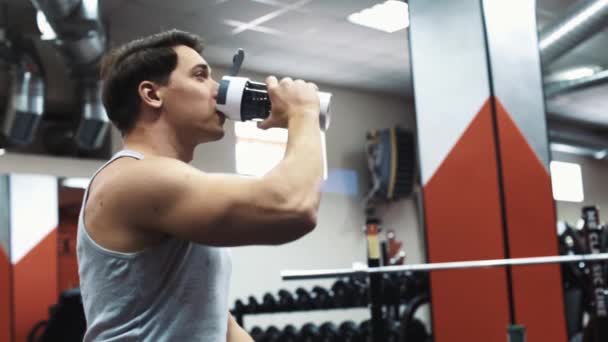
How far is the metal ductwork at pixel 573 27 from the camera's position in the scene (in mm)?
4461

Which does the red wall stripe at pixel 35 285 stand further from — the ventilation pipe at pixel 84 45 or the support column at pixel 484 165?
the support column at pixel 484 165

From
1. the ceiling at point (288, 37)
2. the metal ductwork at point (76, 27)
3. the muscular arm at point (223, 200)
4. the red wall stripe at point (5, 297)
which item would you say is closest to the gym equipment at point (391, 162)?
the ceiling at point (288, 37)

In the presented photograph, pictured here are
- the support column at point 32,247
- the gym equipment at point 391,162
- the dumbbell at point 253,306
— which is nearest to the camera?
the dumbbell at point 253,306

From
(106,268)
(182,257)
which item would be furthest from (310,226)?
(106,268)

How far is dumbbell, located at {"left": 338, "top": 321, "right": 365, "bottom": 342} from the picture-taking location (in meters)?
4.93

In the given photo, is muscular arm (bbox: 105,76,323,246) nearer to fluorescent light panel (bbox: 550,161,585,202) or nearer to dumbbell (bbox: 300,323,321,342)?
dumbbell (bbox: 300,323,321,342)

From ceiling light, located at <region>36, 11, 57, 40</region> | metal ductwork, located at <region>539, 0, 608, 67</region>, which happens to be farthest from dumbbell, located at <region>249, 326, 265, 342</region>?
metal ductwork, located at <region>539, 0, 608, 67</region>

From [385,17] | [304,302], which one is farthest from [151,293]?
[385,17]

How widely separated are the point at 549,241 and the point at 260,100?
2.06m

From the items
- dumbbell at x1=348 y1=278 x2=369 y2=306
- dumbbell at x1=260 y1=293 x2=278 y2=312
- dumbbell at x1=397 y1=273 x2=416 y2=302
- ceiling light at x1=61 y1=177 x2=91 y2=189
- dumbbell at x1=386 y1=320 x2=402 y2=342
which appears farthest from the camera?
ceiling light at x1=61 y1=177 x2=91 y2=189

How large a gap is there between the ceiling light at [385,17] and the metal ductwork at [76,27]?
1955 millimetres

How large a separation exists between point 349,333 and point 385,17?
2404 millimetres

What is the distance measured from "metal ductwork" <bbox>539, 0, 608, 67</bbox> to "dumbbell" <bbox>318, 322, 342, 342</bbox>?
7.68 feet

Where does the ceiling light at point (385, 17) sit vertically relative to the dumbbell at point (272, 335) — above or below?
above
